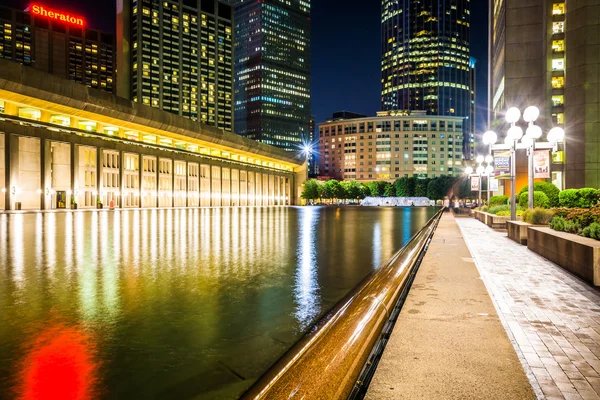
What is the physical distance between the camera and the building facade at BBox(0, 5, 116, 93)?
156 metres

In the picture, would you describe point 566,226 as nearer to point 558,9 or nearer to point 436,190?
point 558,9

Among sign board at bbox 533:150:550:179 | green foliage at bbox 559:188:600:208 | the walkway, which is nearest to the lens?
the walkway

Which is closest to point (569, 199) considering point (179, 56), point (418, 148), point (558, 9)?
point (558, 9)

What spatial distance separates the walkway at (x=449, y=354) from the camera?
9.38ft

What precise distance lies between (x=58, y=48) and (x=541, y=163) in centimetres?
19035

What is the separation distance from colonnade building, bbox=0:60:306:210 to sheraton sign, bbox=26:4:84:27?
65.5 meters

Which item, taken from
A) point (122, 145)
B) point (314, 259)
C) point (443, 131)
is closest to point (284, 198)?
point (122, 145)

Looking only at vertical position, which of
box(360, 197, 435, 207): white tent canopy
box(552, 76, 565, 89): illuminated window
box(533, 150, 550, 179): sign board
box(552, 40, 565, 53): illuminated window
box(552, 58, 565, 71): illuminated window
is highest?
box(552, 40, 565, 53): illuminated window

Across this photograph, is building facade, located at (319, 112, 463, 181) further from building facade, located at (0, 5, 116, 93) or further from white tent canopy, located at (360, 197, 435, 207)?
building facade, located at (0, 5, 116, 93)

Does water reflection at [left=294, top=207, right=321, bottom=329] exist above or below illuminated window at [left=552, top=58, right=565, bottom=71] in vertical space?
below

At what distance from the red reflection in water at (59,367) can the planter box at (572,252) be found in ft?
23.6

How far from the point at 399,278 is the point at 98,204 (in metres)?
52.4

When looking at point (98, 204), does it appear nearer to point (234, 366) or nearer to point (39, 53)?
point (234, 366)

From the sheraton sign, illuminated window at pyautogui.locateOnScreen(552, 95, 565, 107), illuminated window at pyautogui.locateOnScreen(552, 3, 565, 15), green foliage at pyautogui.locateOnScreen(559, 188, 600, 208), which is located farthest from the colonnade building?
the sheraton sign
